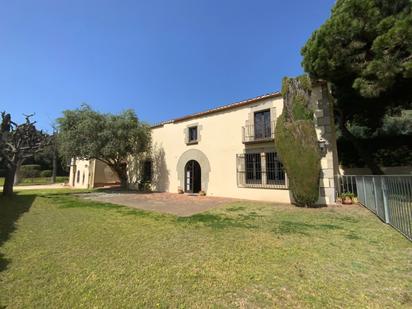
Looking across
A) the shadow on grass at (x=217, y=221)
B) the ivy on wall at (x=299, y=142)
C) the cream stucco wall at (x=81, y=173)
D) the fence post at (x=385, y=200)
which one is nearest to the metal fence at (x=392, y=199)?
the fence post at (x=385, y=200)

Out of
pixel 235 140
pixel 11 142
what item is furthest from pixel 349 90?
pixel 11 142

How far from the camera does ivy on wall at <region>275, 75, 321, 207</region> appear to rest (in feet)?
30.7

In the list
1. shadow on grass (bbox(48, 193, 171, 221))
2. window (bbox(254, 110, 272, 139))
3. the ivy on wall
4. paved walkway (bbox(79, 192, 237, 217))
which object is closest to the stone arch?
paved walkway (bbox(79, 192, 237, 217))

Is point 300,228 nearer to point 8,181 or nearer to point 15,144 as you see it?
point 8,181

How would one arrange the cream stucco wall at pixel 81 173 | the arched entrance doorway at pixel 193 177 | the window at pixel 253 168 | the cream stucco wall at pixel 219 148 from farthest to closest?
the cream stucco wall at pixel 81 173, the arched entrance doorway at pixel 193 177, the window at pixel 253 168, the cream stucco wall at pixel 219 148

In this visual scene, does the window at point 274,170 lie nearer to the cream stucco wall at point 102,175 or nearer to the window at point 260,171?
the window at point 260,171

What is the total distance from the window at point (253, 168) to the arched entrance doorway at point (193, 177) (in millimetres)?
4248

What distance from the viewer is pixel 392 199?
18.4 feet

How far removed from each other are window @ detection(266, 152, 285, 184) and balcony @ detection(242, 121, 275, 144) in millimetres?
886

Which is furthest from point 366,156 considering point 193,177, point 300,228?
point 193,177

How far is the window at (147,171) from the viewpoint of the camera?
18.3 metres

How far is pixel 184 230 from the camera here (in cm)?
582

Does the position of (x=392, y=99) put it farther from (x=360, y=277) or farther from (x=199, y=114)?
(x=360, y=277)

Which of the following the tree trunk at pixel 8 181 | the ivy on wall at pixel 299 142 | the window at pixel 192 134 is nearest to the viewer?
the ivy on wall at pixel 299 142
